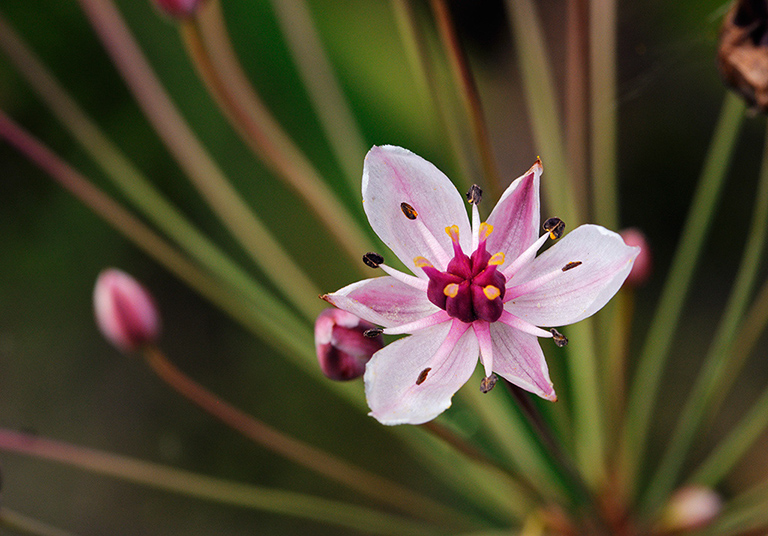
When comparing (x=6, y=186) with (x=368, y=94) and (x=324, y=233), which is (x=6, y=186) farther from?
(x=368, y=94)

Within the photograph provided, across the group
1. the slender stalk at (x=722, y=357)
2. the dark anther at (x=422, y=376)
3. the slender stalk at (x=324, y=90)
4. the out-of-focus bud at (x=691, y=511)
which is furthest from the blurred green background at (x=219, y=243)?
the dark anther at (x=422, y=376)

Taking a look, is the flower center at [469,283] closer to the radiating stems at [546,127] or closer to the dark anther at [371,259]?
the dark anther at [371,259]

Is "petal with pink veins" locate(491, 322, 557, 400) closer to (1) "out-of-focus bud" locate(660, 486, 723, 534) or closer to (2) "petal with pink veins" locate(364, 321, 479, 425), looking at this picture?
(2) "petal with pink veins" locate(364, 321, 479, 425)

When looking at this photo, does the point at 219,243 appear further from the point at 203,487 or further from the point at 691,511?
the point at 691,511

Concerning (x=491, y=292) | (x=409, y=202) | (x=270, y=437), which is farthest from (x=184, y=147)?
(x=491, y=292)

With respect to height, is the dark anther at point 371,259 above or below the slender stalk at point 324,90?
below
